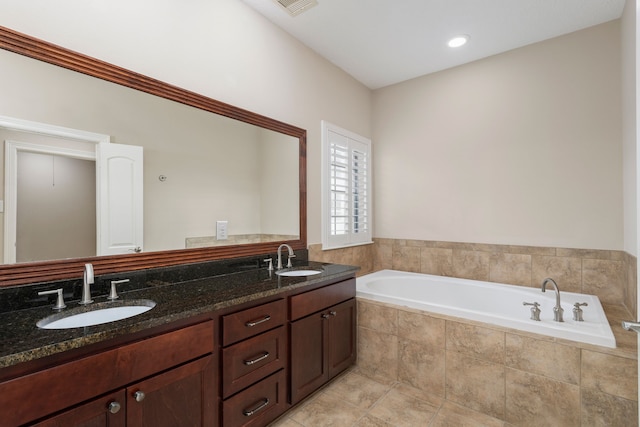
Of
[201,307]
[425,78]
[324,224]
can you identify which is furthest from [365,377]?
[425,78]

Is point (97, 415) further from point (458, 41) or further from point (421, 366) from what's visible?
point (458, 41)

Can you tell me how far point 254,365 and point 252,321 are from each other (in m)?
0.24

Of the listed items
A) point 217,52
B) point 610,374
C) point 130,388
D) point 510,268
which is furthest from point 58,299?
point 510,268

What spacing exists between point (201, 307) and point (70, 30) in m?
1.44

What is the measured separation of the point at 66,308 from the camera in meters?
1.27

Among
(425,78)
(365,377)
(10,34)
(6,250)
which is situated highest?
(425,78)

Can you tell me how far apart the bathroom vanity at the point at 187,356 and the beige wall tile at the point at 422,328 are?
0.47 m

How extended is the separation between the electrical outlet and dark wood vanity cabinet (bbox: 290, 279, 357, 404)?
65 centimetres

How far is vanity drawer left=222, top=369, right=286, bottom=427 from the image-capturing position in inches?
58.3

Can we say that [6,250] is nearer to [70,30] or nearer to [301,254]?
[70,30]

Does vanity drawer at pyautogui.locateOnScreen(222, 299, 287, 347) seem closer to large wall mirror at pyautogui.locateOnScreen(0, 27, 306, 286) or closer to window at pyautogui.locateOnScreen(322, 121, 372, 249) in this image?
large wall mirror at pyautogui.locateOnScreen(0, 27, 306, 286)

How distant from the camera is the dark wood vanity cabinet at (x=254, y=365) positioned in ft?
4.81

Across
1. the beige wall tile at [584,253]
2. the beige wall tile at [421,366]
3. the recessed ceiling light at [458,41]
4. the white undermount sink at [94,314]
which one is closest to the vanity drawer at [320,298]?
the beige wall tile at [421,366]

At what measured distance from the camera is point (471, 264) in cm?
296
